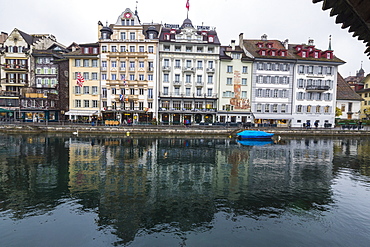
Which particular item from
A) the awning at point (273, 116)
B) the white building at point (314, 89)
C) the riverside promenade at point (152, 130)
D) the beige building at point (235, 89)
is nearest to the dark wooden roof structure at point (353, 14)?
the riverside promenade at point (152, 130)

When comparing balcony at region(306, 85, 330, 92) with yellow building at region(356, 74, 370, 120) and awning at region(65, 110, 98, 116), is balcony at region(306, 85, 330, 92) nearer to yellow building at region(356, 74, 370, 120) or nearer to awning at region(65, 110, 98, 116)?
yellow building at region(356, 74, 370, 120)

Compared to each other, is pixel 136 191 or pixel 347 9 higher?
pixel 347 9

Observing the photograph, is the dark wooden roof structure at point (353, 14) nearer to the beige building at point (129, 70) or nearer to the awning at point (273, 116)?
the beige building at point (129, 70)

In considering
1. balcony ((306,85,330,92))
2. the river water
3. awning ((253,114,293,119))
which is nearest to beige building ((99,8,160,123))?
awning ((253,114,293,119))

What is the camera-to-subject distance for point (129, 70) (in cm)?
5628

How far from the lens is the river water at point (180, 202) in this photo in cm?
1011

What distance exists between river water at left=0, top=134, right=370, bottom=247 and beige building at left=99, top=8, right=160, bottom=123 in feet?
104

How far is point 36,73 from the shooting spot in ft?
202

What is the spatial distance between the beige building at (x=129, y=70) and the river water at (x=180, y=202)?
31.8 metres

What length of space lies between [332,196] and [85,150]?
27.9 meters

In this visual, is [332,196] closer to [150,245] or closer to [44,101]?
[150,245]

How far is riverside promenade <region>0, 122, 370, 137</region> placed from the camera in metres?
45.4

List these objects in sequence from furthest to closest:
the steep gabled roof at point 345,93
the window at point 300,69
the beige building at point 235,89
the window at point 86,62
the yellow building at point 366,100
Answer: the yellow building at point 366,100, the steep gabled roof at point 345,93, the beige building at point 235,89, the window at point 300,69, the window at point 86,62

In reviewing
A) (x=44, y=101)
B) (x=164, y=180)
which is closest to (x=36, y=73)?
(x=44, y=101)
